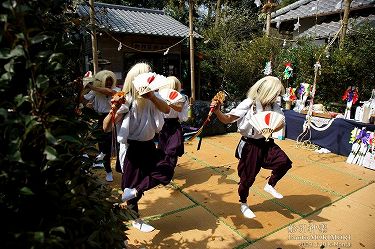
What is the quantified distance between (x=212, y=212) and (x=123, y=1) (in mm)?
17384

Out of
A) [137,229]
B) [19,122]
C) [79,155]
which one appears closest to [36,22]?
[19,122]

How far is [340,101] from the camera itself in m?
7.65

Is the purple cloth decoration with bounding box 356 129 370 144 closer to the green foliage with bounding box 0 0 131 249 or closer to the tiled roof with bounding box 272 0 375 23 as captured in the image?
the green foliage with bounding box 0 0 131 249

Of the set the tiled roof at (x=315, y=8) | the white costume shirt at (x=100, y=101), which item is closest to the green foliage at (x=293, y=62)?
the tiled roof at (x=315, y=8)

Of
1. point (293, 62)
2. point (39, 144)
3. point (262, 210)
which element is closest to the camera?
point (39, 144)

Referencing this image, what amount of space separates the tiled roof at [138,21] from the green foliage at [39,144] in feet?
27.5

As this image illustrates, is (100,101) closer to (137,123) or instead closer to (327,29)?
(137,123)

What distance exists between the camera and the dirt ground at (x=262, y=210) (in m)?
3.04

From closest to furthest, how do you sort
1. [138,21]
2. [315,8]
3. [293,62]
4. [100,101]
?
[100,101] → [293,62] → [138,21] → [315,8]

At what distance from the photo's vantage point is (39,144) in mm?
1228

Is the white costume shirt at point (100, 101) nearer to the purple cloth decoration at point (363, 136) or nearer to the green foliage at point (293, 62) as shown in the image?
the purple cloth decoration at point (363, 136)

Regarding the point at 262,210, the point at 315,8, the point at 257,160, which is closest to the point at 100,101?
the point at 257,160

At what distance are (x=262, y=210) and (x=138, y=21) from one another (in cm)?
921

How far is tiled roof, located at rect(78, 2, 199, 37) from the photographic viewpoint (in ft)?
31.5
